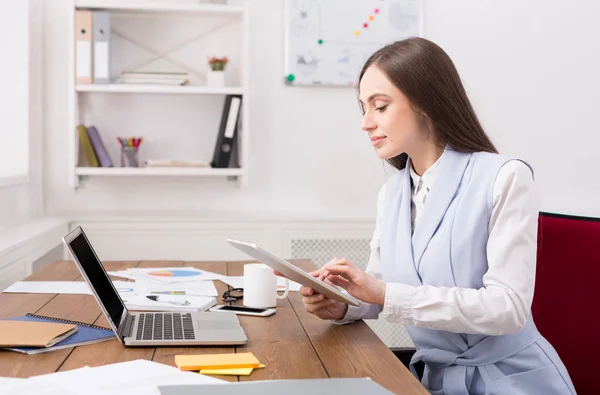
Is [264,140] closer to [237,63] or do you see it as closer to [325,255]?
[237,63]

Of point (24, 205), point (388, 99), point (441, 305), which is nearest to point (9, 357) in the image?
point (441, 305)

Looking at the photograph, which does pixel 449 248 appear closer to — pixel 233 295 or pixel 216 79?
pixel 233 295

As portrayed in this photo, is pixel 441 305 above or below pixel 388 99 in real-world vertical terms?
below

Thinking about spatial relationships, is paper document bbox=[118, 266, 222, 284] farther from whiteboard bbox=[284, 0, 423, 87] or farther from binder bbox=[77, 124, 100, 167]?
whiteboard bbox=[284, 0, 423, 87]

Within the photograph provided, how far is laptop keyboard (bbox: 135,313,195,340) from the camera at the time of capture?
1395mm

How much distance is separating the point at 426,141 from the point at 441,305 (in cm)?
41

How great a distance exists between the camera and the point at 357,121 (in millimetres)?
3639

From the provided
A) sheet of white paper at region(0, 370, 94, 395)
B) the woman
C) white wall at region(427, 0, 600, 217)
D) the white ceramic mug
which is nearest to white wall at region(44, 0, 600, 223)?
white wall at region(427, 0, 600, 217)

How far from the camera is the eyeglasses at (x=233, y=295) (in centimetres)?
185

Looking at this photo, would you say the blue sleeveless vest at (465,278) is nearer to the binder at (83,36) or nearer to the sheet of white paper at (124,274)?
the sheet of white paper at (124,274)

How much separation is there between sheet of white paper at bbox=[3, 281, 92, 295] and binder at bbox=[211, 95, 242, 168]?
1370mm

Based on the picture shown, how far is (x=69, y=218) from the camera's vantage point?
3.37 meters

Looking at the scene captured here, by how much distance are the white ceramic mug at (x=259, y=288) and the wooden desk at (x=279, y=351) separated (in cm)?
4

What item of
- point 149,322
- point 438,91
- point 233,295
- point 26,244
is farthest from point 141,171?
point 438,91
